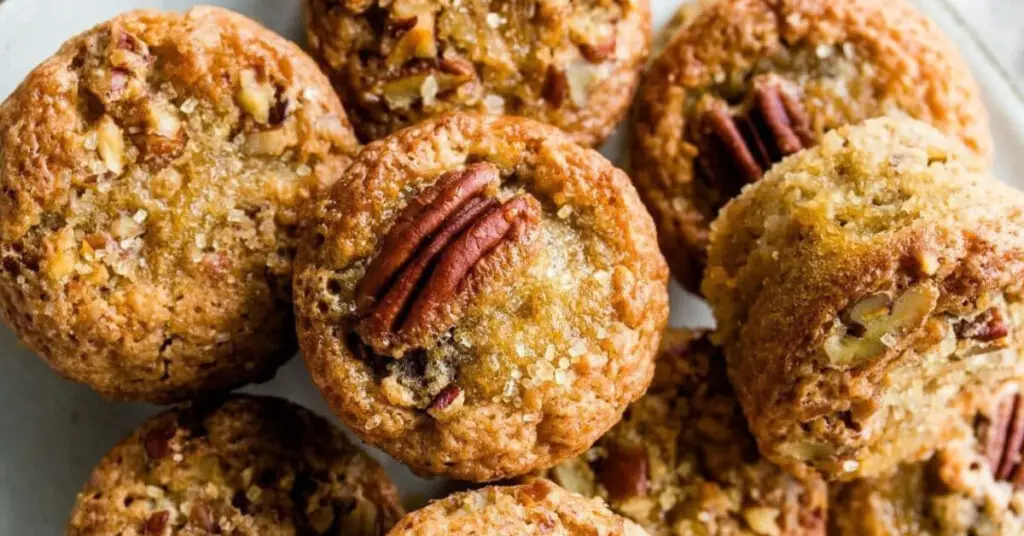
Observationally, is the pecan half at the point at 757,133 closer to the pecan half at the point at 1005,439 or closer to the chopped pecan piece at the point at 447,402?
the pecan half at the point at 1005,439

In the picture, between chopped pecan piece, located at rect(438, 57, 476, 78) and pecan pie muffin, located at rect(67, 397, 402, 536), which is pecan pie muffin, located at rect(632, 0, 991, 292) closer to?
chopped pecan piece, located at rect(438, 57, 476, 78)

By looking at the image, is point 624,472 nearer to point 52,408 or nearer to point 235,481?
point 235,481

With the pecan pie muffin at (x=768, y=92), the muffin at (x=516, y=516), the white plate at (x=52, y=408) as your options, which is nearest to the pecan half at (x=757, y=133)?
the pecan pie muffin at (x=768, y=92)

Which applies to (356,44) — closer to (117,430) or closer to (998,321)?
(117,430)

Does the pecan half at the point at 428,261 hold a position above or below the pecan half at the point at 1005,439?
above

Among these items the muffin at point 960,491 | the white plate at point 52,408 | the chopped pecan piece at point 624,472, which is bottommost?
the muffin at point 960,491

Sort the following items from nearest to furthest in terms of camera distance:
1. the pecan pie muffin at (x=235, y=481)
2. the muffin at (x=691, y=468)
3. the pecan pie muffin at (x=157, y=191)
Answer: the pecan pie muffin at (x=157, y=191) → the pecan pie muffin at (x=235, y=481) → the muffin at (x=691, y=468)

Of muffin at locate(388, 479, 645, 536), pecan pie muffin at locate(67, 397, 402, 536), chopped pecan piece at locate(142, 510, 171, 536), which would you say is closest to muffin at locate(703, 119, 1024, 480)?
muffin at locate(388, 479, 645, 536)
